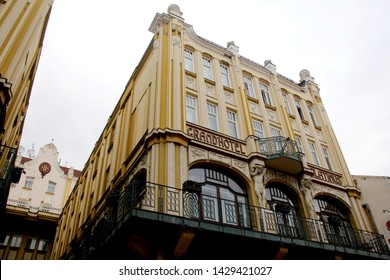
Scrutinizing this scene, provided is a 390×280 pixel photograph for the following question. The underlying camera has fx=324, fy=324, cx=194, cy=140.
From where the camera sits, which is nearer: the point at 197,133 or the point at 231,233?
the point at 231,233

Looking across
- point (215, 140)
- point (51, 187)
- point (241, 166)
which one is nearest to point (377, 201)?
point (241, 166)

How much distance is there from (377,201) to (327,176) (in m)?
2.70

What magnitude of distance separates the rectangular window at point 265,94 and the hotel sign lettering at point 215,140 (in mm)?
5324

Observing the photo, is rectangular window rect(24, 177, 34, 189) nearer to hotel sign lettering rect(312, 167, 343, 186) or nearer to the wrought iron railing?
the wrought iron railing

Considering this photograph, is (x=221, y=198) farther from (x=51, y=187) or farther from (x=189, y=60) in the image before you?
(x=51, y=187)

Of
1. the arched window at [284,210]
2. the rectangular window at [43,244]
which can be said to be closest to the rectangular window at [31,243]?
the rectangular window at [43,244]

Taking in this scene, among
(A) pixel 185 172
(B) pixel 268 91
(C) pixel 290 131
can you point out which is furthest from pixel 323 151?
(A) pixel 185 172

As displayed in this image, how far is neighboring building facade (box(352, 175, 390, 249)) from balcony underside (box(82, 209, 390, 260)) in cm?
578

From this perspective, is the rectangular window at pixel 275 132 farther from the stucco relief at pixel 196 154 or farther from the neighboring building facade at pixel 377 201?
the stucco relief at pixel 196 154

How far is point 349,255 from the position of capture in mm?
12984

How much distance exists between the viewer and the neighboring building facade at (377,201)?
1585cm

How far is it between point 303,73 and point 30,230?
2524 centimetres
